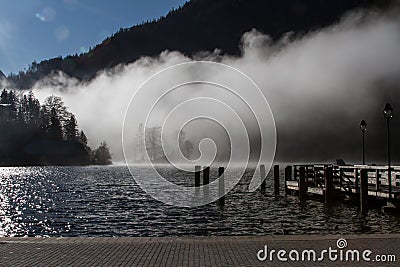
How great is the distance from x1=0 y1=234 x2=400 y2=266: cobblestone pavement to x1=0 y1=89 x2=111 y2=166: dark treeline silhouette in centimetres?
17891

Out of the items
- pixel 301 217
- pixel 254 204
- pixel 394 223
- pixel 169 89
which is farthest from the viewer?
pixel 254 204

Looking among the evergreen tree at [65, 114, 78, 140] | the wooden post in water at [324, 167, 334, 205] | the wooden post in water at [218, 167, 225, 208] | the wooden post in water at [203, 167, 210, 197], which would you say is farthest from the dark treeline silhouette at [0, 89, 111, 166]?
the wooden post in water at [324, 167, 334, 205]

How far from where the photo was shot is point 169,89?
19.2 meters

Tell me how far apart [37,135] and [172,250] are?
18768 centimetres

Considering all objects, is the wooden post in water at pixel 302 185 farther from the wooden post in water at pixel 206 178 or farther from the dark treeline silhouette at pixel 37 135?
the dark treeline silhouette at pixel 37 135

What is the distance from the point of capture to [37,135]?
7475 inches

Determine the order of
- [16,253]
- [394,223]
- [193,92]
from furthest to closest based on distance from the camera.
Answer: [394,223], [193,92], [16,253]

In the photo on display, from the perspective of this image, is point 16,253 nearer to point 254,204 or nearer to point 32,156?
point 254,204

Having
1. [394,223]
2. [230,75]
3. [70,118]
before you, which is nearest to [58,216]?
[230,75]

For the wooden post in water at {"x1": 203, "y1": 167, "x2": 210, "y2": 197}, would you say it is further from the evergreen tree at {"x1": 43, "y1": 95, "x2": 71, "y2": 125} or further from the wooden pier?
the evergreen tree at {"x1": 43, "y1": 95, "x2": 71, "y2": 125}

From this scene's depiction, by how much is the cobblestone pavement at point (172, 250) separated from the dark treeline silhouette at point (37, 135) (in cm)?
17891

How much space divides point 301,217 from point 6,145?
17862cm

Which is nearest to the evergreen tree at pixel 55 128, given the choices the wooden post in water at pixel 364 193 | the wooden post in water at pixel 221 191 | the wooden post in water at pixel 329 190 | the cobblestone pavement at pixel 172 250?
the wooden post in water at pixel 221 191

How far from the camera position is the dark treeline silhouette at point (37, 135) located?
617 feet
